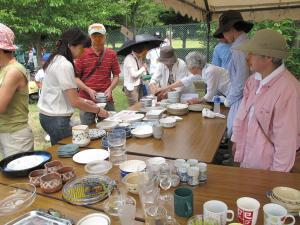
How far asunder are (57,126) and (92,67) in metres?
1.31

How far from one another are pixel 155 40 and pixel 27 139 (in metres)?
2.71

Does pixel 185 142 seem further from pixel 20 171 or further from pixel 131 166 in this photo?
pixel 20 171

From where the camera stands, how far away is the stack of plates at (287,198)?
1359 millimetres

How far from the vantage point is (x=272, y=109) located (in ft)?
6.42

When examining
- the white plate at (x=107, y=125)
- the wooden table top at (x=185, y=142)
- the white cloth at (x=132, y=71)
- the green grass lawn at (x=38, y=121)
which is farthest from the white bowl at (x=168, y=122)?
the green grass lawn at (x=38, y=121)

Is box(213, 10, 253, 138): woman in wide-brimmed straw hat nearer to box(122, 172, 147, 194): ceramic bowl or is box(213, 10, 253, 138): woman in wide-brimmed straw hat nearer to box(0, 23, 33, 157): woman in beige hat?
box(122, 172, 147, 194): ceramic bowl

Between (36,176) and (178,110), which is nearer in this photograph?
(36,176)

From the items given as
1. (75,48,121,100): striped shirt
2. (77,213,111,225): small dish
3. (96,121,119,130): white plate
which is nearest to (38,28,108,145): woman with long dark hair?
(96,121,119,130): white plate

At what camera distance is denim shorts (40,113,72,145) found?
265 centimetres

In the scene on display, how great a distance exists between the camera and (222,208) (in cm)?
129

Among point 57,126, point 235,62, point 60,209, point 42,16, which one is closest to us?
point 60,209

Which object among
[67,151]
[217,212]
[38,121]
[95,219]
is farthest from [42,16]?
[217,212]

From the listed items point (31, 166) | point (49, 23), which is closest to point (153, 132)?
point (31, 166)

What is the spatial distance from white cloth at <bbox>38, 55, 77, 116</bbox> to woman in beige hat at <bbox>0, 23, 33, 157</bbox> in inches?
9.2
